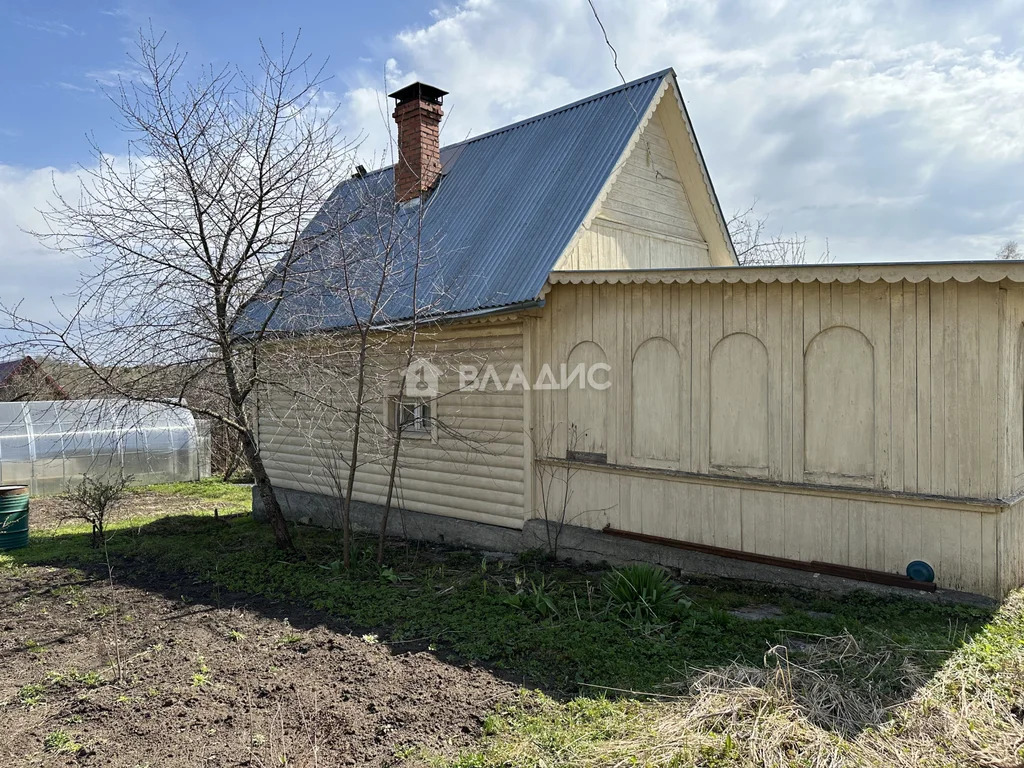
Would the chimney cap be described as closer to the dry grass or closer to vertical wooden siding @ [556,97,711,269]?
vertical wooden siding @ [556,97,711,269]

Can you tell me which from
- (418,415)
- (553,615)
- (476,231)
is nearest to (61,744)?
(553,615)

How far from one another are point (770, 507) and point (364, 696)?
4679 mm

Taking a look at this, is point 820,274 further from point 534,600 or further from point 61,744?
point 61,744

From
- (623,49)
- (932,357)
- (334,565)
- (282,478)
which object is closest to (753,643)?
Result: (932,357)

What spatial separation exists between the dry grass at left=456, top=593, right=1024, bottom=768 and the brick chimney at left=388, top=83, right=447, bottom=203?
1039 cm

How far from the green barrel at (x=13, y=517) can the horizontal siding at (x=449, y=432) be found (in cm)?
467

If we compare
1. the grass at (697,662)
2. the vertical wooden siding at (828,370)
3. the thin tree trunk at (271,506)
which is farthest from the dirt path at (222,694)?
the vertical wooden siding at (828,370)

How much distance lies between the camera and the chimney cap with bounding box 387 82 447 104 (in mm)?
13438

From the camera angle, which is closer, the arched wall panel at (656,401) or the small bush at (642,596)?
the small bush at (642,596)

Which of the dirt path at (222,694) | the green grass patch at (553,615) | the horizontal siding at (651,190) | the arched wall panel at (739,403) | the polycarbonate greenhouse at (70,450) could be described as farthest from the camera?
the polycarbonate greenhouse at (70,450)

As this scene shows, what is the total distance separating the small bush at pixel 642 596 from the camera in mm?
6652

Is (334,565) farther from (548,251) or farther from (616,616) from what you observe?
(548,251)

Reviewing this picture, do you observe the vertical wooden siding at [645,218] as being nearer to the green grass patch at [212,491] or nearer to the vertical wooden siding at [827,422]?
the vertical wooden siding at [827,422]

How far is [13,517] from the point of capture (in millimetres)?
11492
